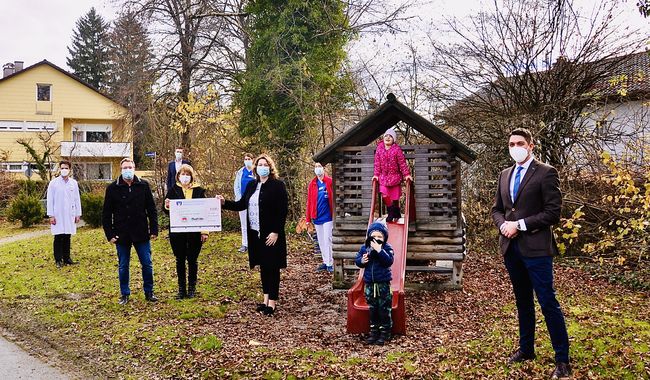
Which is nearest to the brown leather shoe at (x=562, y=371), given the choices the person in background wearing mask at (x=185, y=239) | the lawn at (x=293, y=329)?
the lawn at (x=293, y=329)

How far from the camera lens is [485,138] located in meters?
14.0

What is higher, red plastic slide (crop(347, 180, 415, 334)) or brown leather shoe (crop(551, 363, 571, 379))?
red plastic slide (crop(347, 180, 415, 334))

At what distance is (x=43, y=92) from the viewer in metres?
43.9

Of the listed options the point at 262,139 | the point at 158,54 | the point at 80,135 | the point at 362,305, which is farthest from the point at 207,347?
the point at 80,135

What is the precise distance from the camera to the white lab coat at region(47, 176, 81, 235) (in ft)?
41.3

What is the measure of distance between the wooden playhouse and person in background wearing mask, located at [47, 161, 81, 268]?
19.9 feet

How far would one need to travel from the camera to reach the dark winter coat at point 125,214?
8852 mm

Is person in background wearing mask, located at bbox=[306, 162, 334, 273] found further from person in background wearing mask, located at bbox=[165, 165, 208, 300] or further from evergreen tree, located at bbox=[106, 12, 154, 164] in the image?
evergreen tree, located at bbox=[106, 12, 154, 164]

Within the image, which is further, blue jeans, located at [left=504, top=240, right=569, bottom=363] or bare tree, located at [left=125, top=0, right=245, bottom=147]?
bare tree, located at [left=125, top=0, right=245, bottom=147]

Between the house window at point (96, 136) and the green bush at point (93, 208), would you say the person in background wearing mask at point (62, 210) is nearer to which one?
the green bush at point (93, 208)

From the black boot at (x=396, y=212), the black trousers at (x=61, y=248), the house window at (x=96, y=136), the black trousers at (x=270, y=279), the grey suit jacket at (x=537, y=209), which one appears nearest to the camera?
the grey suit jacket at (x=537, y=209)

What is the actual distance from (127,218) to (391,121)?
200 inches

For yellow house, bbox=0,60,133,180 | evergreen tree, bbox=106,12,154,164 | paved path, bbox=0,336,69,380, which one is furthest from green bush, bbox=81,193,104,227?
yellow house, bbox=0,60,133,180

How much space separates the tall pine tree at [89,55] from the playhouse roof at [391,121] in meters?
49.4
